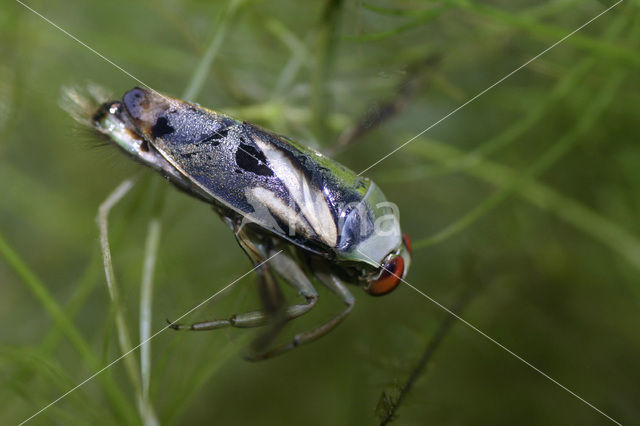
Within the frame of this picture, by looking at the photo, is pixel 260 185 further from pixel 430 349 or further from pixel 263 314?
pixel 430 349

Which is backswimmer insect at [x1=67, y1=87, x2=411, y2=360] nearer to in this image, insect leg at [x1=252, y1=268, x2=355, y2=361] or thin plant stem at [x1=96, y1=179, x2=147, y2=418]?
insect leg at [x1=252, y1=268, x2=355, y2=361]

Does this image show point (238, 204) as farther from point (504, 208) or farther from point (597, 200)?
point (597, 200)

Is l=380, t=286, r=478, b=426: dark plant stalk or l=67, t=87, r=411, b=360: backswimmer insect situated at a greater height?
l=67, t=87, r=411, b=360: backswimmer insect

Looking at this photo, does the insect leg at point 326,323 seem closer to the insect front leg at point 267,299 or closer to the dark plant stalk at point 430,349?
the insect front leg at point 267,299

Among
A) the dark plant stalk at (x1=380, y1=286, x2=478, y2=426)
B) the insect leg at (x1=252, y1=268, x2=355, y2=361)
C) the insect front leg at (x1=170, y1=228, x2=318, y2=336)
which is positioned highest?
the insect front leg at (x1=170, y1=228, x2=318, y2=336)

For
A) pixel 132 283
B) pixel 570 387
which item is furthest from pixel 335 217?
pixel 570 387

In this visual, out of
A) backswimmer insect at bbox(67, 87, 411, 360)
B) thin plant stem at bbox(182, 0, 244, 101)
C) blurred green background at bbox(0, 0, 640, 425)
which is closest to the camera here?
backswimmer insect at bbox(67, 87, 411, 360)

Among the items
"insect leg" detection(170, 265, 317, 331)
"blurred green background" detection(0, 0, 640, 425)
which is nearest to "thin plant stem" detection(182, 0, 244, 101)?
"blurred green background" detection(0, 0, 640, 425)
